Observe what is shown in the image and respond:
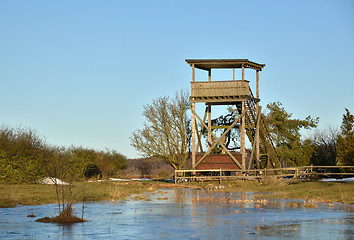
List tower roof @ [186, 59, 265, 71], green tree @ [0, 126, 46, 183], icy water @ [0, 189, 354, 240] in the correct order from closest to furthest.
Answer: icy water @ [0, 189, 354, 240] → green tree @ [0, 126, 46, 183] → tower roof @ [186, 59, 265, 71]

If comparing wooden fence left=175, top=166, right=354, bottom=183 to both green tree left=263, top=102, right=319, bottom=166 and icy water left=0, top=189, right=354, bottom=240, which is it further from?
icy water left=0, top=189, right=354, bottom=240

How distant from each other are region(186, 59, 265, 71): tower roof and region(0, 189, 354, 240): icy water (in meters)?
24.4

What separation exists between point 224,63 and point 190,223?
3024cm

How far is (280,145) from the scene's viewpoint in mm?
51562

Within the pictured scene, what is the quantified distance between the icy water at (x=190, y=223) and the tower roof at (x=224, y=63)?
24.4 meters

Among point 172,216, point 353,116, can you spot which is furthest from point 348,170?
point 172,216

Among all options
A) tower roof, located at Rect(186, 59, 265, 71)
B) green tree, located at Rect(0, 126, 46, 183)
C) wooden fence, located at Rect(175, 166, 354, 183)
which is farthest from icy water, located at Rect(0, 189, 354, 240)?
tower roof, located at Rect(186, 59, 265, 71)

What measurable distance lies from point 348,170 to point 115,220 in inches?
1164

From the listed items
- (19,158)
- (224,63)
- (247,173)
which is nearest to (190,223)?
(19,158)

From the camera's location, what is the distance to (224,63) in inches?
1729

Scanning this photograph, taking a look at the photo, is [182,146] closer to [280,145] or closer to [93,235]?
[280,145]

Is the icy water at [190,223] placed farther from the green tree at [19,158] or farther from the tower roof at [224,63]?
the tower roof at [224,63]

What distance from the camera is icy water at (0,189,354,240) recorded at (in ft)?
41.4

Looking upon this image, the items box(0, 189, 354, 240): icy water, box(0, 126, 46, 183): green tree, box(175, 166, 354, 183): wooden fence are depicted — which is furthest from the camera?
box(175, 166, 354, 183): wooden fence
